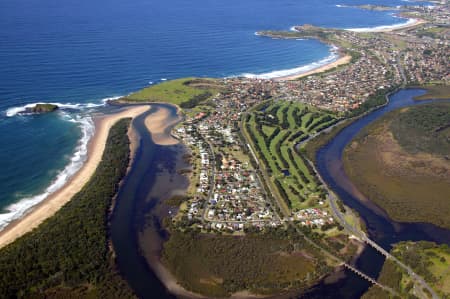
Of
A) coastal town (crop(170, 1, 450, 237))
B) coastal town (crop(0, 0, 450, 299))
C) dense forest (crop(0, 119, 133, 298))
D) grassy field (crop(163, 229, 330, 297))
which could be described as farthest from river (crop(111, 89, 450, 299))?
coastal town (crop(170, 1, 450, 237))

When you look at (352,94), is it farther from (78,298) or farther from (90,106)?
(78,298)

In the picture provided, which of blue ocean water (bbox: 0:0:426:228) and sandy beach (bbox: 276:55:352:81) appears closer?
blue ocean water (bbox: 0:0:426:228)

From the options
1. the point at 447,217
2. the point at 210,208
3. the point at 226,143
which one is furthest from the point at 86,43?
the point at 447,217

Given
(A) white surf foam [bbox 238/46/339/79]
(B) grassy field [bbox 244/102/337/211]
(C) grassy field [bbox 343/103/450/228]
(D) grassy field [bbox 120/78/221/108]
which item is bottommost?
(C) grassy field [bbox 343/103/450/228]

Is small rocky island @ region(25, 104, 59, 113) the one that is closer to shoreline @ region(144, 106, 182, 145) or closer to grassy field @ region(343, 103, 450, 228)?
shoreline @ region(144, 106, 182, 145)

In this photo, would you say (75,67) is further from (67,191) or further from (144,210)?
(144,210)

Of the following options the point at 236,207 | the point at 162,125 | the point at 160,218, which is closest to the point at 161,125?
the point at 162,125
